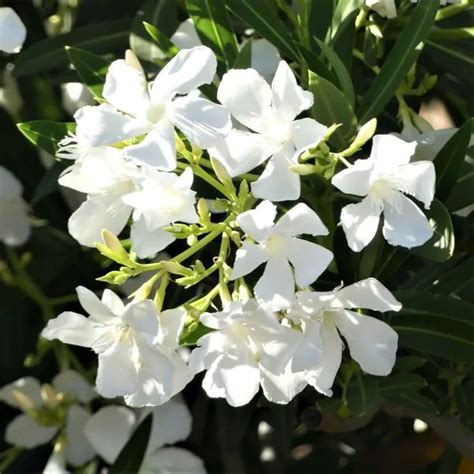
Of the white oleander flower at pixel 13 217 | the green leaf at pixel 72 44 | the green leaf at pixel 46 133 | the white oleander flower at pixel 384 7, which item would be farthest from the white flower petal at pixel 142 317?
the white oleander flower at pixel 13 217

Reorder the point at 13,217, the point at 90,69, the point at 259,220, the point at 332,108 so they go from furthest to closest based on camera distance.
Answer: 1. the point at 13,217
2. the point at 90,69
3. the point at 332,108
4. the point at 259,220

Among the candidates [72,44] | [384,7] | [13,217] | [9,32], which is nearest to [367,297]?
[384,7]

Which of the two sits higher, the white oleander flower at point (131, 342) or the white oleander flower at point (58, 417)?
the white oleander flower at point (131, 342)

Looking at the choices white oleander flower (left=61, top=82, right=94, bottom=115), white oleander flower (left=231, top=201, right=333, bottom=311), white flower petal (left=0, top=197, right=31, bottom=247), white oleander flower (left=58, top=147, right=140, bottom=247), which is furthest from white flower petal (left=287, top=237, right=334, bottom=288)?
white flower petal (left=0, top=197, right=31, bottom=247)

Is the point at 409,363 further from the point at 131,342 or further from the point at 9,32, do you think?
the point at 9,32

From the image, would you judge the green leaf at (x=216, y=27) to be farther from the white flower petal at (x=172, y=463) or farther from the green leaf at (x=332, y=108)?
the white flower petal at (x=172, y=463)

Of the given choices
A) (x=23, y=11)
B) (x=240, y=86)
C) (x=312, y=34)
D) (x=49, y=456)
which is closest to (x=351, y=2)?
(x=312, y=34)
